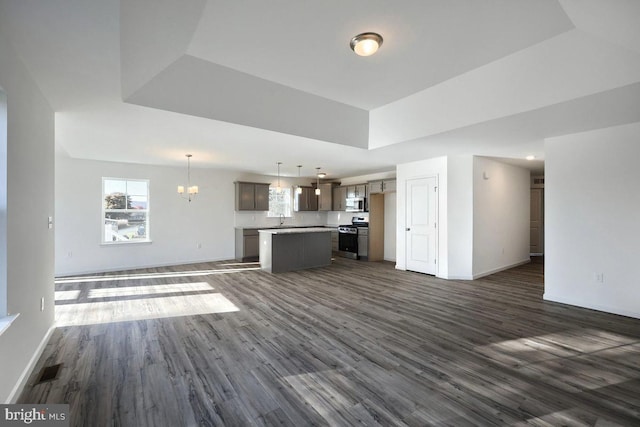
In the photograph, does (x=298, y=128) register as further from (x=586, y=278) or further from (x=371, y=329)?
(x=586, y=278)

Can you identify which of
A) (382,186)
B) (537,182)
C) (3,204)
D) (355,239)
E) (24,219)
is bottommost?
(355,239)

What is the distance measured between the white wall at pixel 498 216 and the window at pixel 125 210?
7362 millimetres

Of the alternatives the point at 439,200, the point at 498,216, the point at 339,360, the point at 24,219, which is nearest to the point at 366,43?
the point at 339,360

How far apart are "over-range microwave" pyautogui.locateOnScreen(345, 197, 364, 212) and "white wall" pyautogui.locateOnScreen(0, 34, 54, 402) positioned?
22.2ft

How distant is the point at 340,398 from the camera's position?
2098 mm

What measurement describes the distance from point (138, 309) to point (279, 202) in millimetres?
5781

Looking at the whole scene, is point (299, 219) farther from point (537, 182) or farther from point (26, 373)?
point (26, 373)

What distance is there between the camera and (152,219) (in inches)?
278

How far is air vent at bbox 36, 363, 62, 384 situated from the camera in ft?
7.62

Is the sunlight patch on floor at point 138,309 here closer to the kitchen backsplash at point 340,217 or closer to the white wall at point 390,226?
the white wall at point 390,226

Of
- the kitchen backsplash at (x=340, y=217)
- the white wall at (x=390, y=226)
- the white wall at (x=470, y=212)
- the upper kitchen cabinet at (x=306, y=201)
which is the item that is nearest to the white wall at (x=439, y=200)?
the white wall at (x=470, y=212)

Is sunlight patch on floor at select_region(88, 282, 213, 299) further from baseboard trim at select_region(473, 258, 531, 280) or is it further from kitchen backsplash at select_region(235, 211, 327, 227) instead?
baseboard trim at select_region(473, 258, 531, 280)

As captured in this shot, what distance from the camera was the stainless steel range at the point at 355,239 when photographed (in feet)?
27.0

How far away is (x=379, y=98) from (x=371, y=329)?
2.96 metres
